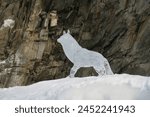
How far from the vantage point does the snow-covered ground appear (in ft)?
27.5

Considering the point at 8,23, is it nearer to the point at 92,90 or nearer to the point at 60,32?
the point at 60,32

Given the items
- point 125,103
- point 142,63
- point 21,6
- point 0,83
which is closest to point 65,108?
point 125,103

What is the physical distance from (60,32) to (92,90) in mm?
20589

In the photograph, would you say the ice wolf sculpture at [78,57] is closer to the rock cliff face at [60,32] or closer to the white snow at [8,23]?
the rock cliff face at [60,32]

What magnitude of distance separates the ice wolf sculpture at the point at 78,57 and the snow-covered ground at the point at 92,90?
1.30m

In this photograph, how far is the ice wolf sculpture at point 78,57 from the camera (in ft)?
37.0

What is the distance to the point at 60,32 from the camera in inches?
1145

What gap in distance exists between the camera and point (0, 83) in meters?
28.1

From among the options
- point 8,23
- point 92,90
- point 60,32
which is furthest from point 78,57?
point 8,23

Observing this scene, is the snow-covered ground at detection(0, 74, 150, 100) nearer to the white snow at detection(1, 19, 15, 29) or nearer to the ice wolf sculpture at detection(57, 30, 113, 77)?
the ice wolf sculpture at detection(57, 30, 113, 77)

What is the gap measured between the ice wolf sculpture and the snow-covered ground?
130 cm

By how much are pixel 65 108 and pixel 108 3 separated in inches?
848

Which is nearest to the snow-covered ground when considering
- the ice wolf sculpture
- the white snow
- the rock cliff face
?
the ice wolf sculpture

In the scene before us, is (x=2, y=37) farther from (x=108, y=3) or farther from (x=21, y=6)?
(x=108, y=3)
